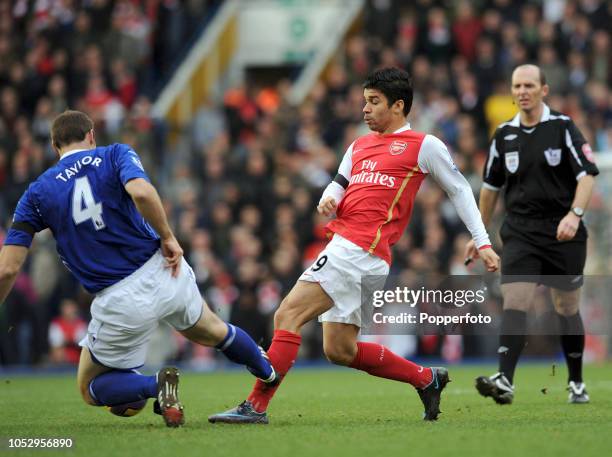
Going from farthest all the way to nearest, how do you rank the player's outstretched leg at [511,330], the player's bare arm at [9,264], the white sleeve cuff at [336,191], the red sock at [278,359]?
the player's outstretched leg at [511,330], the white sleeve cuff at [336,191], the red sock at [278,359], the player's bare arm at [9,264]

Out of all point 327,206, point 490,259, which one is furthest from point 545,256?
point 327,206

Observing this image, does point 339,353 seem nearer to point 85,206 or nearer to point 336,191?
point 336,191

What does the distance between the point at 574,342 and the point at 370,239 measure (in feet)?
8.05

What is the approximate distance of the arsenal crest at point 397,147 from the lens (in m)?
8.16

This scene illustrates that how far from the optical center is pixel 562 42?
1898 centimetres

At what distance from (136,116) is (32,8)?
5282mm

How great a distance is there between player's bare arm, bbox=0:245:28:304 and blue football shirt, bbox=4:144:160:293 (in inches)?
1.7

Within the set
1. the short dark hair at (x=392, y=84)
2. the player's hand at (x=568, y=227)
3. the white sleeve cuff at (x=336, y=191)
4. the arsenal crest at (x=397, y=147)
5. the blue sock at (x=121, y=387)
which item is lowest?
the blue sock at (x=121, y=387)

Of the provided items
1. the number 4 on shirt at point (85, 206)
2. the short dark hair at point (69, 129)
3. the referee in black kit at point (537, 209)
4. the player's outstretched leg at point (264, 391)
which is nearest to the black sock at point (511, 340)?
the referee in black kit at point (537, 209)

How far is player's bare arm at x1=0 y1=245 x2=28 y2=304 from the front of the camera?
750 centimetres

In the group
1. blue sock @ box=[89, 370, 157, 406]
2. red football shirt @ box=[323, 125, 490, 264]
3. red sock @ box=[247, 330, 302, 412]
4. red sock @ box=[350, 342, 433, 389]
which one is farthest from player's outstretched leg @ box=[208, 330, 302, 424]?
red football shirt @ box=[323, 125, 490, 264]

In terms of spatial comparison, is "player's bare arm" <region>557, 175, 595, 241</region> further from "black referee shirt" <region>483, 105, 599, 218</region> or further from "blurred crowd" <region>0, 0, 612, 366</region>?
"blurred crowd" <region>0, 0, 612, 366</region>

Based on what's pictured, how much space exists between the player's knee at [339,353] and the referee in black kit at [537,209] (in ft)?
5.34

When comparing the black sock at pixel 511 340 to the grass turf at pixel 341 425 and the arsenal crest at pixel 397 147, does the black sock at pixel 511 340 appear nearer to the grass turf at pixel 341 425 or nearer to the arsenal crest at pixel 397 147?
the grass turf at pixel 341 425
